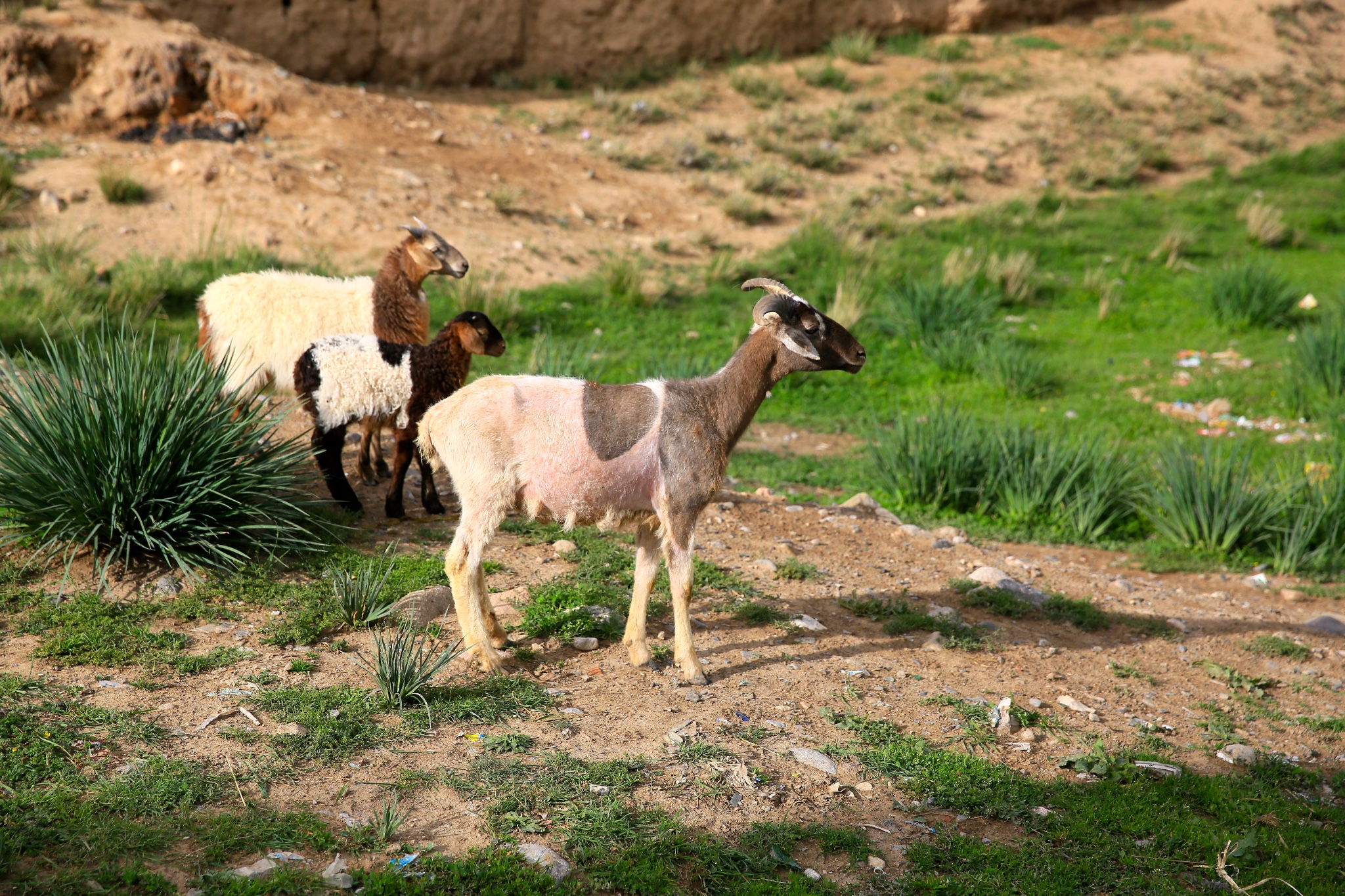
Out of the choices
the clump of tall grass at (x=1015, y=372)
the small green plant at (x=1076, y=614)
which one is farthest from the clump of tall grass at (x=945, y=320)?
the small green plant at (x=1076, y=614)

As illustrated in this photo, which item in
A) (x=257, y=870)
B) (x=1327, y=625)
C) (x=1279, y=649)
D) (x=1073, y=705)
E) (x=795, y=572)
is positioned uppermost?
(x=257, y=870)

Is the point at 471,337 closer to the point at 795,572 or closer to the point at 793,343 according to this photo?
the point at 793,343

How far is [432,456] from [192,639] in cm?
144

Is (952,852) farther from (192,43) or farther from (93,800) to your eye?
(192,43)

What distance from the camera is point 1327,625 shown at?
7.04m

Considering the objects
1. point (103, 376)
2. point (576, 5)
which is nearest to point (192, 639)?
point (103, 376)

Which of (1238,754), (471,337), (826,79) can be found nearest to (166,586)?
(471,337)

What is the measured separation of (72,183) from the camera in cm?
1220

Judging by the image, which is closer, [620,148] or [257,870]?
[257,870]

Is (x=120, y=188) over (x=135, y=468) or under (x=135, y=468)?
over

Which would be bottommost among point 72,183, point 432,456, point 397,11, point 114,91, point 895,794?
point 895,794

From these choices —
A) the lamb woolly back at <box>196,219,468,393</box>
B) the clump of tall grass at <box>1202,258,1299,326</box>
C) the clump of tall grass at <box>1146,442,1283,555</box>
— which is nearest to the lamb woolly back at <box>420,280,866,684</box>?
the lamb woolly back at <box>196,219,468,393</box>

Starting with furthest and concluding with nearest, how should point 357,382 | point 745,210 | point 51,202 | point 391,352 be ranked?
point 745,210 → point 51,202 → point 391,352 → point 357,382

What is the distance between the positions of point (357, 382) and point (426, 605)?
5.41 feet
